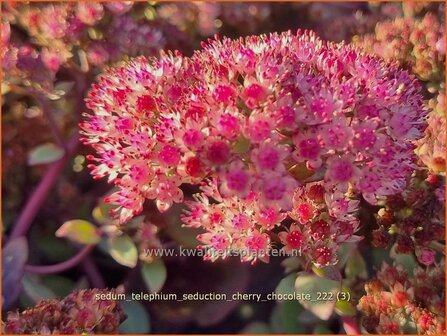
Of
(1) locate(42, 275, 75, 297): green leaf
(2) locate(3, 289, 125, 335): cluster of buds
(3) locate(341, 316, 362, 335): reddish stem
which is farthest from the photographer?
(1) locate(42, 275, 75, 297): green leaf

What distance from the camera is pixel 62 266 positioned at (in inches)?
58.4

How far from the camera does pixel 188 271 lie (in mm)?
1426

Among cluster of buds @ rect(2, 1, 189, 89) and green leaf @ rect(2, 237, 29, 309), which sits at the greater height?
cluster of buds @ rect(2, 1, 189, 89)

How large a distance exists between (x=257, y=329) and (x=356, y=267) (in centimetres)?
27

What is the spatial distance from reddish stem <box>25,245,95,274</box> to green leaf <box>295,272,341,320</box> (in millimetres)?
515

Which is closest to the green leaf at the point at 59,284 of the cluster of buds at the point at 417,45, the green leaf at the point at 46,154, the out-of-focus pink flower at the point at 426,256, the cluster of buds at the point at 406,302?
the green leaf at the point at 46,154

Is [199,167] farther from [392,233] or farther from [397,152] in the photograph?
[392,233]

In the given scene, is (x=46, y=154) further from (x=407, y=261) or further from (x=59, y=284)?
(x=407, y=261)

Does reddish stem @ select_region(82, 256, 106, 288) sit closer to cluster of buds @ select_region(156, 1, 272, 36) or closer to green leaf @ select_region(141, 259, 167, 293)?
green leaf @ select_region(141, 259, 167, 293)

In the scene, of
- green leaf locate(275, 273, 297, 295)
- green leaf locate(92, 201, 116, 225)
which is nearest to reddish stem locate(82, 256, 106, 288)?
Result: green leaf locate(92, 201, 116, 225)

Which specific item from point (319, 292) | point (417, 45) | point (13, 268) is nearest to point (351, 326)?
point (319, 292)

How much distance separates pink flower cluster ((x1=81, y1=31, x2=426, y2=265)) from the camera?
3.18 ft

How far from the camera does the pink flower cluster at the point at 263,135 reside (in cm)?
97

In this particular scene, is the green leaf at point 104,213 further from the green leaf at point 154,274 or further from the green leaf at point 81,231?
the green leaf at point 154,274
